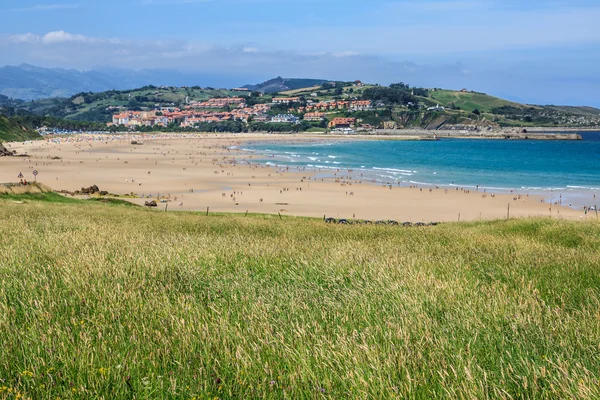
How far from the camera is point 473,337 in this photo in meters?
5.38

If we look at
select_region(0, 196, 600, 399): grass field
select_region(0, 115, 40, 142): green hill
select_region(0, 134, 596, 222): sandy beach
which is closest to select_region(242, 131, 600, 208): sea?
select_region(0, 134, 596, 222): sandy beach

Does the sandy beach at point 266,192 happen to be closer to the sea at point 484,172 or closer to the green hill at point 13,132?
the sea at point 484,172

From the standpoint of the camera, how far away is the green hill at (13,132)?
11538 centimetres

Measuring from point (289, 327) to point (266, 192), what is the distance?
4393 centimetres

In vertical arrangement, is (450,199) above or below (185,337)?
below

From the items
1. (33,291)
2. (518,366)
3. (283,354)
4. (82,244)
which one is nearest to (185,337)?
(283,354)

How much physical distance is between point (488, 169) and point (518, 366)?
242ft

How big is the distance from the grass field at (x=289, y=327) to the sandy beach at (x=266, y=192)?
2808 cm

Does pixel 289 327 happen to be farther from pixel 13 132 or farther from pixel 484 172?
pixel 13 132

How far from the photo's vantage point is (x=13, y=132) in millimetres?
122062

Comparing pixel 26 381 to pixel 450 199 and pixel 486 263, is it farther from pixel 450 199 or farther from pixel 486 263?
pixel 450 199

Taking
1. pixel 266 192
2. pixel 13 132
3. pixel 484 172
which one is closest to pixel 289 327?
pixel 266 192

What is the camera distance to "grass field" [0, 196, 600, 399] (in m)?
4.40

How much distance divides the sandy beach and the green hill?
144ft
